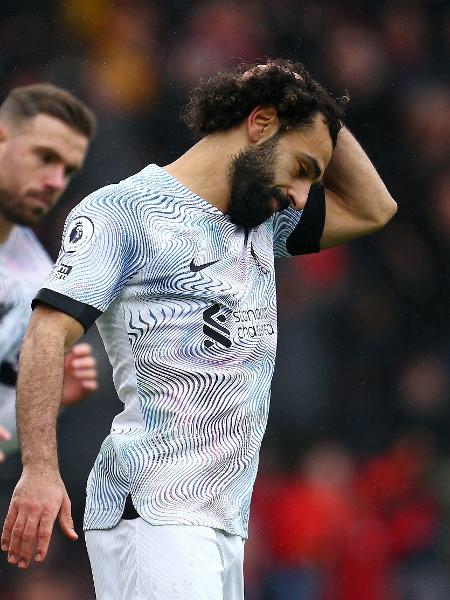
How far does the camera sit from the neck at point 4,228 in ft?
12.5

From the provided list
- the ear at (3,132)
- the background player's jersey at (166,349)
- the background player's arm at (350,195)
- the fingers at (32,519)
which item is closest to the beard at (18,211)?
the ear at (3,132)

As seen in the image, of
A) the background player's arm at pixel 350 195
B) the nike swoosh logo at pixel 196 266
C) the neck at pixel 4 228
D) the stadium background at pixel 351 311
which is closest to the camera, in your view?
the nike swoosh logo at pixel 196 266

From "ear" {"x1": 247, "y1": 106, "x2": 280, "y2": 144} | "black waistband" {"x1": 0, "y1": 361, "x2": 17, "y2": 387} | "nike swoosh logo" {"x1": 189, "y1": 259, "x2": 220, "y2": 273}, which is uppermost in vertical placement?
"ear" {"x1": 247, "y1": 106, "x2": 280, "y2": 144}

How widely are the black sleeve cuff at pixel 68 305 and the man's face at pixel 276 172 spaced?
1.45 feet

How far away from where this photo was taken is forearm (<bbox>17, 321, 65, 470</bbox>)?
2361mm

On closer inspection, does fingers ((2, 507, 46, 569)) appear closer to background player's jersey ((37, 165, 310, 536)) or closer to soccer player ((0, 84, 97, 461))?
background player's jersey ((37, 165, 310, 536))

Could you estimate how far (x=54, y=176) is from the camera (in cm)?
396

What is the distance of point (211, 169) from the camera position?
2727 mm

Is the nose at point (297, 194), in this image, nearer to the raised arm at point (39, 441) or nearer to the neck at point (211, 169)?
the neck at point (211, 169)

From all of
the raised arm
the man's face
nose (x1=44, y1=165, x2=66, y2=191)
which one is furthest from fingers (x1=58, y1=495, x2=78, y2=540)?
nose (x1=44, y1=165, x2=66, y2=191)

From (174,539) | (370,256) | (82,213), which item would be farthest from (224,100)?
(370,256)

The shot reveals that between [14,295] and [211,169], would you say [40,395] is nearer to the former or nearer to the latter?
[211,169]

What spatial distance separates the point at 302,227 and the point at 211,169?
0.37 meters

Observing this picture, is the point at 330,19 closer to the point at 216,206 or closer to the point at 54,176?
the point at 54,176
